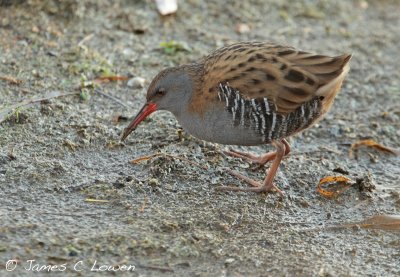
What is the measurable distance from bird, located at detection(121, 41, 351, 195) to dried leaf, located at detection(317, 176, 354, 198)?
39 cm

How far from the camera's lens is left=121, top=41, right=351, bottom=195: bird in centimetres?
541

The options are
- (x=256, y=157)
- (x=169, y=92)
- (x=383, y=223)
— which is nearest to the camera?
(x=383, y=223)

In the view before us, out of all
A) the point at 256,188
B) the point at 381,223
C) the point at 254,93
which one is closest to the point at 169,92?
the point at 254,93

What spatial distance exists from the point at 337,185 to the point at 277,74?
110cm

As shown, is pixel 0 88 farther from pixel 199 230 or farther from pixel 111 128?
pixel 199 230

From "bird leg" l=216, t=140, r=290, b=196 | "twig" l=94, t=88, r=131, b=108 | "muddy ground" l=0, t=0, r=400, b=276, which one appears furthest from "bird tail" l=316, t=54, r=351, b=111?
"twig" l=94, t=88, r=131, b=108

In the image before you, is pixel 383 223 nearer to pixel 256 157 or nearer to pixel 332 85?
pixel 332 85

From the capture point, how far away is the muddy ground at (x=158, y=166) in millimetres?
4641

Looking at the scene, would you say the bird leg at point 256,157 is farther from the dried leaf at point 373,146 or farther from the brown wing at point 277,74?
the dried leaf at point 373,146

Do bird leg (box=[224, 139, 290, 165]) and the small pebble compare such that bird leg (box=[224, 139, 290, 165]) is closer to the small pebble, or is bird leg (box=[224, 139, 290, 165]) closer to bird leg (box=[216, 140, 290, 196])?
bird leg (box=[216, 140, 290, 196])

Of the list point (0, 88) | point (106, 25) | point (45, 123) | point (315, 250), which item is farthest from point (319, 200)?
point (106, 25)

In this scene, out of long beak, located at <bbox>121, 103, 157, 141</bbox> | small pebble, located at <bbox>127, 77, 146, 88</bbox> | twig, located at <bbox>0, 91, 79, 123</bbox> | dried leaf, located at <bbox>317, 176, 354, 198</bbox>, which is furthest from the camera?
small pebble, located at <bbox>127, 77, 146, 88</bbox>

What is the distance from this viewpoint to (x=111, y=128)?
20.4 ft

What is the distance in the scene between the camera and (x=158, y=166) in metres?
5.62
